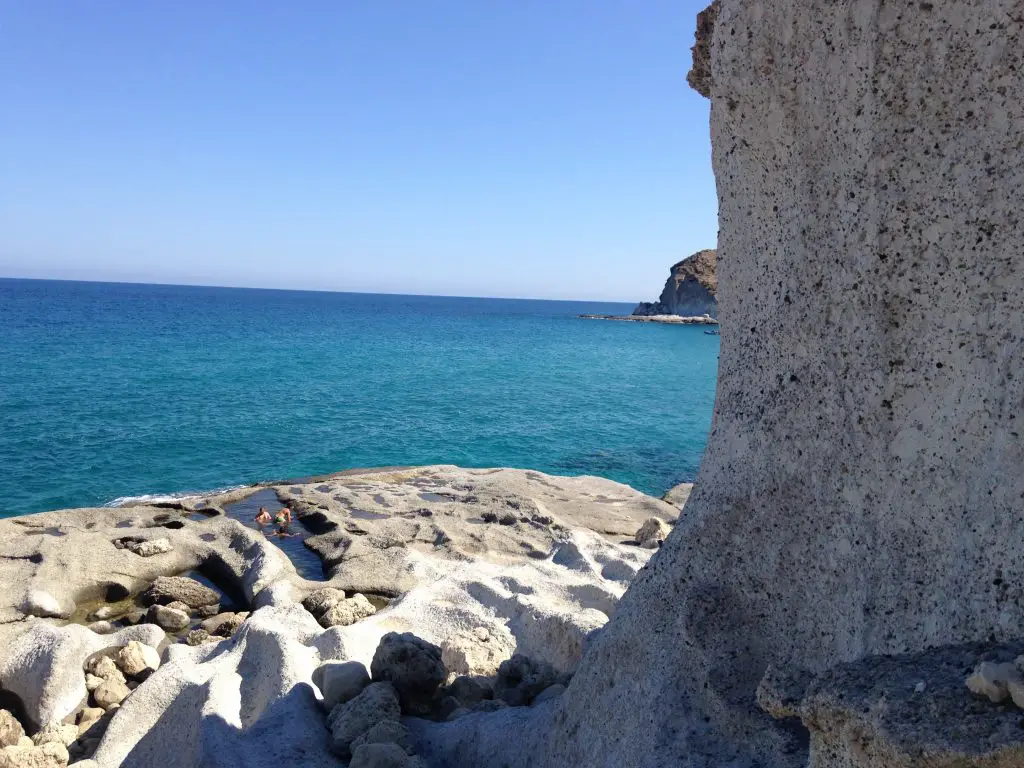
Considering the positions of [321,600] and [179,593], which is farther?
[179,593]

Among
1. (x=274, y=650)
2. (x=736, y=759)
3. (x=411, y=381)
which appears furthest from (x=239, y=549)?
Answer: (x=411, y=381)

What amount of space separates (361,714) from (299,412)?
68.8ft

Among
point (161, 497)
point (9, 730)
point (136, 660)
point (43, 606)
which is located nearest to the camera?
point (9, 730)

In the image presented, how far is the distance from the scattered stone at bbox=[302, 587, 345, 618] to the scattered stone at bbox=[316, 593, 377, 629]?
0.08 metres

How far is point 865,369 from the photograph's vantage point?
290 cm

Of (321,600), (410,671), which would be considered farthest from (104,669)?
(410,671)

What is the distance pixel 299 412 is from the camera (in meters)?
24.6

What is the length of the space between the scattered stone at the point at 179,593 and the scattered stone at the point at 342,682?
3820 mm

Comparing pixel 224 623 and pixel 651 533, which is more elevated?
pixel 651 533

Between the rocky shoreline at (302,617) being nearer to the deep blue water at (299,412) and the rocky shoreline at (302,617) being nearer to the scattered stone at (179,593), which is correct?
the scattered stone at (179,593)

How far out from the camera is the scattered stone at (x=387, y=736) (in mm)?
4207

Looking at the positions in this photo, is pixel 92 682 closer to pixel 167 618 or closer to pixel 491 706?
pixel 167 618

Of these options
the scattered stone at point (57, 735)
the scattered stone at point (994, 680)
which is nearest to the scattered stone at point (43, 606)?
the scattered stone at point (57, 735)

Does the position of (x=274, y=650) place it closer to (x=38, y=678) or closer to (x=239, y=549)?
(x=38, y=678)
